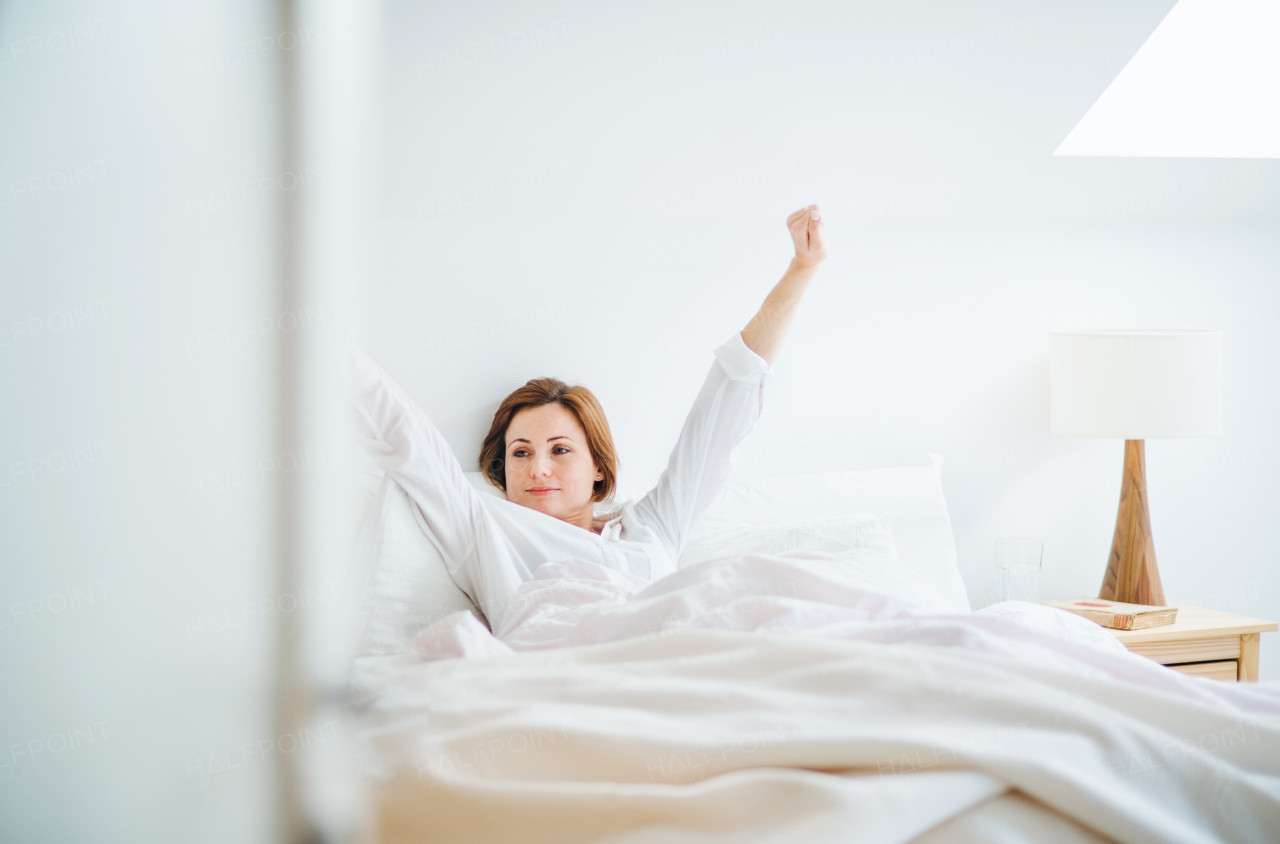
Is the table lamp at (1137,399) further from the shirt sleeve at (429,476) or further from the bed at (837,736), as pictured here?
the shirt sleeve at (429,476)

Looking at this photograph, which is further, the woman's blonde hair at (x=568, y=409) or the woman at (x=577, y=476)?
the woman's blonde hair at (x=568, y=409)

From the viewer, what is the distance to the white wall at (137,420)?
0.19 meters

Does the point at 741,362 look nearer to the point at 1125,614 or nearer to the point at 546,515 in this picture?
the point at 546,515

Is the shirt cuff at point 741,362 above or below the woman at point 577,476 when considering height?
above

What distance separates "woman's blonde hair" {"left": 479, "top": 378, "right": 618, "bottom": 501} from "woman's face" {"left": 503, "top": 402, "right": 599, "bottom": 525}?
0.02 metres

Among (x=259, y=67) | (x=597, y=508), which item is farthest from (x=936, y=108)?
(x=259, y=67)

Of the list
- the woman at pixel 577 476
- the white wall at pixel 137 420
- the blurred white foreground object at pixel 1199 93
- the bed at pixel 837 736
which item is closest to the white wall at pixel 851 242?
the blurred white foreground object at pixel 1199 93

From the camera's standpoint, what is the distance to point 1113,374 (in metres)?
2.11

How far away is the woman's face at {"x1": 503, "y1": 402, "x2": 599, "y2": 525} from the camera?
72.4 inches

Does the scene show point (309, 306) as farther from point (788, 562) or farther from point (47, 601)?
point (788, 562)

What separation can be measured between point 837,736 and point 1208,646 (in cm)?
176

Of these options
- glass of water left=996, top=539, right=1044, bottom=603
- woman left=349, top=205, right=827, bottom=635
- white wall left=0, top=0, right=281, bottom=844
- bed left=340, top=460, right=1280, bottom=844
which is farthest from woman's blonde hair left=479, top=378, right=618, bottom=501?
white wall left=0, top=0, right=281, bottom=844

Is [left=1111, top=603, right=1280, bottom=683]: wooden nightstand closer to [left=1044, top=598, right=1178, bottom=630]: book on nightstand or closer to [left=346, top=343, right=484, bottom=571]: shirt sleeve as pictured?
[left=1044, top=598, right=1178, bottom=630]: book on nightstand

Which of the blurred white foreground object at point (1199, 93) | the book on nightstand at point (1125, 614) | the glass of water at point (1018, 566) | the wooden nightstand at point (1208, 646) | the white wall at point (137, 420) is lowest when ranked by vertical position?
the wooden nightstand at point (1208, 646)
